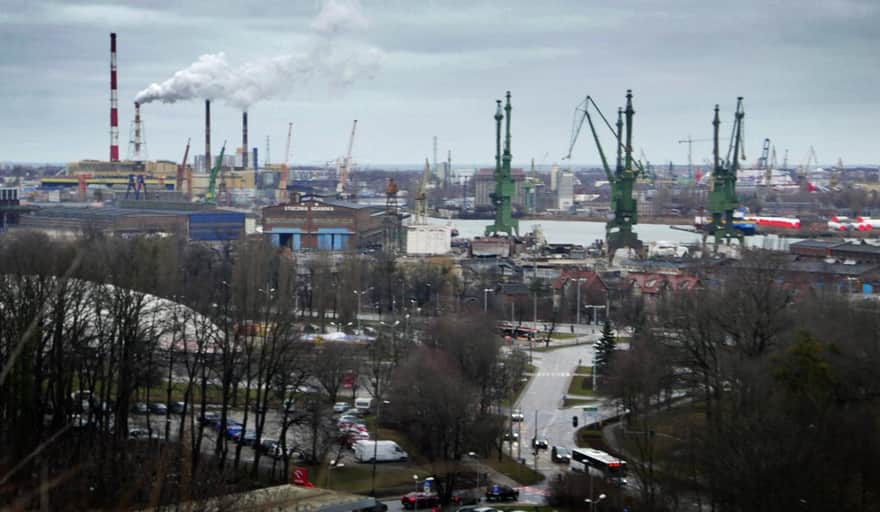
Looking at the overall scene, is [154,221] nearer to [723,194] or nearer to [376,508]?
[723,194]

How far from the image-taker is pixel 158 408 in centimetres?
768

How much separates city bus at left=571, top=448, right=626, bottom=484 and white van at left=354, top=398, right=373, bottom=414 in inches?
64.1

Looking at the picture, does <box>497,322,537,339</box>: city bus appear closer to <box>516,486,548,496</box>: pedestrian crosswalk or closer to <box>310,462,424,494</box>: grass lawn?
<box>310,462,424,494</box>: grass lawn

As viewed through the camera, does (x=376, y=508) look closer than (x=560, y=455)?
Yes

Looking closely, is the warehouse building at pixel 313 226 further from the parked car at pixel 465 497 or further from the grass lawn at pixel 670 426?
the parked car at pixel 465 497

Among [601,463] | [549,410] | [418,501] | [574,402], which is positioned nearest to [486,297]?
[574,402]

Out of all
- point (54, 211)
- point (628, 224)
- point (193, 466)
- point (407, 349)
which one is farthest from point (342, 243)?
point (193, 466)

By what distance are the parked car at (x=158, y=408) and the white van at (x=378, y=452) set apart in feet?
4.73

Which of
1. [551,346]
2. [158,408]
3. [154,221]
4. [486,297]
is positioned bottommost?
[551,346]

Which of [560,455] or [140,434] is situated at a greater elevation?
[140,434]

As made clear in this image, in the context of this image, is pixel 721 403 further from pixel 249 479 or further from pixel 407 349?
pixel 407 349

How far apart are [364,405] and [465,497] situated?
2.18 m

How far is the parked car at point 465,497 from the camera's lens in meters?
5.92

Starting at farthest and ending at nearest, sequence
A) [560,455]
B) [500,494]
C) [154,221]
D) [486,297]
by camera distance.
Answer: [154,221] → [486,297] → [560,455] → [500,494]
